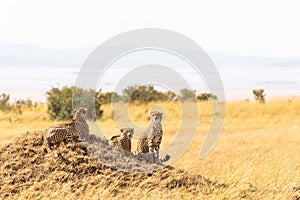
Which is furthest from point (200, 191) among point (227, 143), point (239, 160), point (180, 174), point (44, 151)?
point (227, 143)

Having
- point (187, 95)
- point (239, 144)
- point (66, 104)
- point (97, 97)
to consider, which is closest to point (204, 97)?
point (187, 95)

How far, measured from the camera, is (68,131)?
723cm

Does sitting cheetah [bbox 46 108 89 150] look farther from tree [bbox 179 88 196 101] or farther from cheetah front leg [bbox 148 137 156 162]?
tree [bbox 179 88 196 101]

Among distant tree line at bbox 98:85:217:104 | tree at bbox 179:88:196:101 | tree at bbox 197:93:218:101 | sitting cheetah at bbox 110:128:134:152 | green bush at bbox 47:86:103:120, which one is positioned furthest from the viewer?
tree at bbox 197:93:218:101

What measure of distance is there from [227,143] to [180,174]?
763 cm

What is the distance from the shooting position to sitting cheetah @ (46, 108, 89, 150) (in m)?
7.17

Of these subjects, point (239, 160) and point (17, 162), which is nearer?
point (17, 162)

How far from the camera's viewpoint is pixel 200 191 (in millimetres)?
6863

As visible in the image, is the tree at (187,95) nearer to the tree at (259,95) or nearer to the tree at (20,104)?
the tree at (259,95)

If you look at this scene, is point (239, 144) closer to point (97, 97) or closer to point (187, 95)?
point (97, 97)

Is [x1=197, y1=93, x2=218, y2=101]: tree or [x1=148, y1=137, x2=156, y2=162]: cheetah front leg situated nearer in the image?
[x1=148, y1=137, x2=156, y2=162]: cheetah front leg

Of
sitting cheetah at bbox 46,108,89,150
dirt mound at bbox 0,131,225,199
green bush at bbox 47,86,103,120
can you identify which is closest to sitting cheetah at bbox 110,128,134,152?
dirt mound at bbox 0,131,225,199

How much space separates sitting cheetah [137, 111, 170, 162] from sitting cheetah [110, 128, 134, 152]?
162mm

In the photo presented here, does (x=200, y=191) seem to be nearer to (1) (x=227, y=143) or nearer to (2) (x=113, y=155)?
(2) (x=113, y=155)
